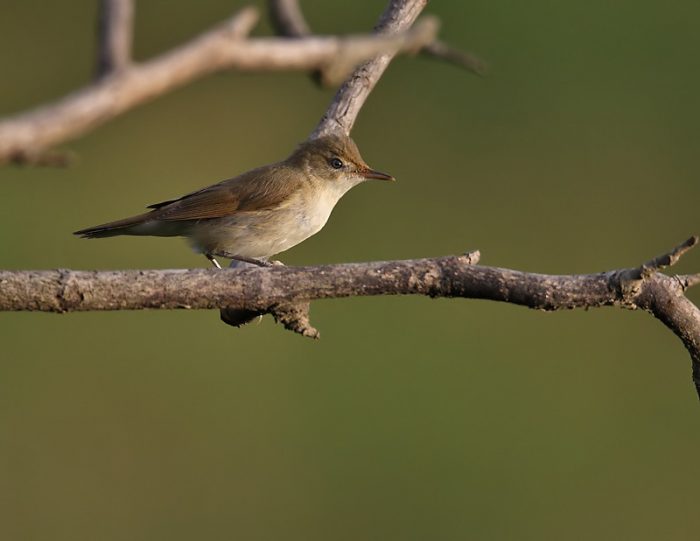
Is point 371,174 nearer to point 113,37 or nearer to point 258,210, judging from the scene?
point 258,210

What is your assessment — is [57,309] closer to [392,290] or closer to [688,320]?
[392,290]

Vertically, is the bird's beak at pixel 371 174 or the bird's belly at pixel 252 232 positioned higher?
the bird's beak at pixel 371 174

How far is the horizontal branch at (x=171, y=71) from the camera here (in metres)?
0.99

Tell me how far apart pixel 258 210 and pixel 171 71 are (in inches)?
88.2

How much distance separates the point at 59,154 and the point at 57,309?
101cm

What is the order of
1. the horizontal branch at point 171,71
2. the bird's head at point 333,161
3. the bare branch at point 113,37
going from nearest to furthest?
the horizontal branch at point 171,71, the bare branch at point 113,37, the bird's head at point 333,161

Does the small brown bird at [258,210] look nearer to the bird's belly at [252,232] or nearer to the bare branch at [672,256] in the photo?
the bird's belly at [252,232]

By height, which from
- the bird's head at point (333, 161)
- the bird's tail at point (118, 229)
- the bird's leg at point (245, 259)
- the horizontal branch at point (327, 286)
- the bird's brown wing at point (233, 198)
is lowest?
the horizontal branch at point (327, 286)

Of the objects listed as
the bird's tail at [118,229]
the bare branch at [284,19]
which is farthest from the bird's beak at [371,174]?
the bare branch at [284,19]

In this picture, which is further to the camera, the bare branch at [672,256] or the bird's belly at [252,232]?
the bird's belly at [252,232]

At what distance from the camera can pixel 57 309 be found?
203 cm

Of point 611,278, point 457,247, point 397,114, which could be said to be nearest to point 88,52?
point 397,114

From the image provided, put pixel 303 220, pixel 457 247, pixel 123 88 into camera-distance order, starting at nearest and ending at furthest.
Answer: pixel 123 88, pixel 303 220, pixel 457 247

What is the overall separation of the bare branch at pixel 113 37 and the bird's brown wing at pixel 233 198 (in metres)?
2.03
